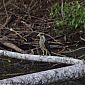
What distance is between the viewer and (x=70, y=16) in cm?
775

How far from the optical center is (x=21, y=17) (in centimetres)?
819

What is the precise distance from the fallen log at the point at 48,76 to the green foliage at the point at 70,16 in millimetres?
4591

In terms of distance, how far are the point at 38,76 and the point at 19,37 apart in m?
4.62

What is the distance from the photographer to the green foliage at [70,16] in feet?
24.6

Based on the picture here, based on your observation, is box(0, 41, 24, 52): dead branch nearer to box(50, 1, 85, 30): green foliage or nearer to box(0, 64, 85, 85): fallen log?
box(50, 1, 85, 30): green foliage

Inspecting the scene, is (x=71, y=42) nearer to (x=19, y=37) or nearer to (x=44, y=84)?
(x=19, y=37)

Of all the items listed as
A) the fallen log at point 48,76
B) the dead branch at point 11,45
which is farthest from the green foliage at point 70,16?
the fallen log at point 48,76

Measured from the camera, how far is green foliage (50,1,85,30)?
24.6 feet

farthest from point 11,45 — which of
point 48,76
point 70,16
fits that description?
point 48,76

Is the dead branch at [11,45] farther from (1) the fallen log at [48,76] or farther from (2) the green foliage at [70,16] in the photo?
(1) the fallen log at [48,76]

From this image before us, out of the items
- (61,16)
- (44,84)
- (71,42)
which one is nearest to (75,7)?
(61,16)

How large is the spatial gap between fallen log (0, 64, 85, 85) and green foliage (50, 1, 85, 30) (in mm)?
4591

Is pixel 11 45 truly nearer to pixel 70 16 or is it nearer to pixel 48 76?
pixel 70 16

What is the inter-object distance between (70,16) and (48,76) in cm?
515
